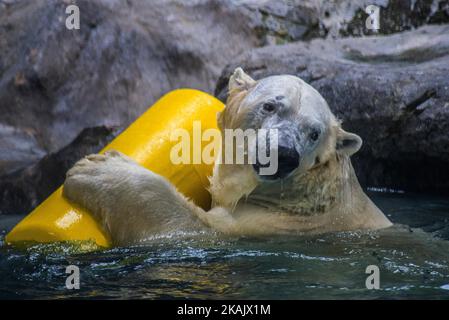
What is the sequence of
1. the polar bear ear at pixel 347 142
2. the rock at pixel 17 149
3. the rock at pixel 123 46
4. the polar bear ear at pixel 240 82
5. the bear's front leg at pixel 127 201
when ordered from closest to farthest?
the bear's front leg at pixel 127 201 < the polar bear ear at pixel 347 142 < the polar bear ear at pixel 240 82 < the rock at pixel 17 149 < the rock at pixel 123 46

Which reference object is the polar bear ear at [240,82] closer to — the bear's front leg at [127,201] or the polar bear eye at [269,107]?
the polar bear eye at [269,107]

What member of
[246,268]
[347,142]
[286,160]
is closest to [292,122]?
[286,160]

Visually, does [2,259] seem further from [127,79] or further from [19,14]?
[19,14]

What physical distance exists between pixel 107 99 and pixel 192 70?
3.38 feet

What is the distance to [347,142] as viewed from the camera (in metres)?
4.97

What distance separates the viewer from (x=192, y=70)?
8922mm

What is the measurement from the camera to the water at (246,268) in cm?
365

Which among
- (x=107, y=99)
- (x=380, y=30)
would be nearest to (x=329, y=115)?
(x=107, y=99)

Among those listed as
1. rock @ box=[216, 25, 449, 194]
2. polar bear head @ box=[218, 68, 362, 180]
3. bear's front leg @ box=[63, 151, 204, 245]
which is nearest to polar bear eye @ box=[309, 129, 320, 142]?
polar bear head @ box=[218, 68, 362, 180]

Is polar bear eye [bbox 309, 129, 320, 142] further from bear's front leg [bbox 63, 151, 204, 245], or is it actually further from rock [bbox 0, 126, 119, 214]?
rock [bbox 0, 126, 119, 214]

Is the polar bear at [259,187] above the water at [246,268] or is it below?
above

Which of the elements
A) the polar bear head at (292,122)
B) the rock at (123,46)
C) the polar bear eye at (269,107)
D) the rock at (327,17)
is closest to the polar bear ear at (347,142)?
the polar bear head at (292,122)

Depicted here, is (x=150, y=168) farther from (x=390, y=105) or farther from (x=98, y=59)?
(x=98, y=59)

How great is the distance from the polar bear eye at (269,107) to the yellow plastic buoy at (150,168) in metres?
0.70
